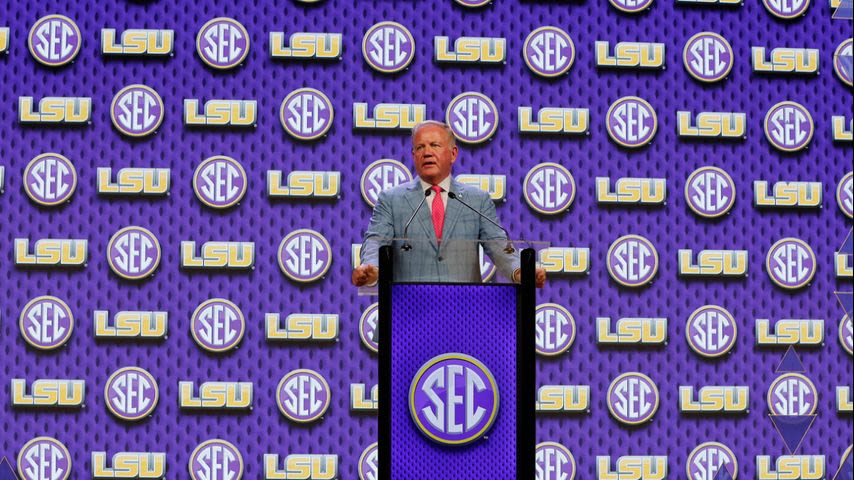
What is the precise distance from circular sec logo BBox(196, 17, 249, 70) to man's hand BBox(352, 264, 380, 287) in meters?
2.06

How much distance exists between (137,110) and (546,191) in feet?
5.53

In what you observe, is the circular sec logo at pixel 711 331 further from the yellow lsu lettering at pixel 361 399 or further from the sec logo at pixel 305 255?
the sec logo at pixel 305 255

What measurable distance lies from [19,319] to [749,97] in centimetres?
310

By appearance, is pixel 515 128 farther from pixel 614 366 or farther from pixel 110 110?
pixel 110 110

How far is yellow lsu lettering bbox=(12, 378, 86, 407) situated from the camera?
4.22 m

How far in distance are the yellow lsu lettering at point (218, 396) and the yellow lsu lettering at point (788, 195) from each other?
87.2 inches

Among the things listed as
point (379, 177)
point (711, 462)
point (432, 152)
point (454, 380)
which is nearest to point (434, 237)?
point (432, 152)

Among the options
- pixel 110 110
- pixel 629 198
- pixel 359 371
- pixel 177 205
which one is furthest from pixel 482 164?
pixel 110 110

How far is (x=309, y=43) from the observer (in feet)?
14.4

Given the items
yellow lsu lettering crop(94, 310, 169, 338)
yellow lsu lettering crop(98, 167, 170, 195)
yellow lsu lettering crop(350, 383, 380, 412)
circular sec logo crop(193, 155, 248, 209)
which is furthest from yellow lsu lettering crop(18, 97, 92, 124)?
yellow lsu lettering crop(350, 383, 380, 412)

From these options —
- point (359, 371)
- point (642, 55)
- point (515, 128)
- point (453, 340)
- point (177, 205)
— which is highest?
point (642, 55)

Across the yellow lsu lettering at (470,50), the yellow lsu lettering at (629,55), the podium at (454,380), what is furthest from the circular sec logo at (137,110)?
the podium at (454,380)

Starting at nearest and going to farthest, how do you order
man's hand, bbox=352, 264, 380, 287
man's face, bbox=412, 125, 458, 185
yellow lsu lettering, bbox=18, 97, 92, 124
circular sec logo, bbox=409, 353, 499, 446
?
circular sec logo, bbox=409, 353, 499, 446, man's hand, bbox=352, 264, 380, 287, man's face, bbox=412, 125, 458, 185, yellow lsu lettering, bbox=18, 97, 92, 124

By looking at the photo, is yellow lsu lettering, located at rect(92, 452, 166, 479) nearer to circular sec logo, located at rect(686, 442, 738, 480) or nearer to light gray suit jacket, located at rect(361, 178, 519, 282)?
light gray suit jacket, located at rect(361, 178, 519, 282)
